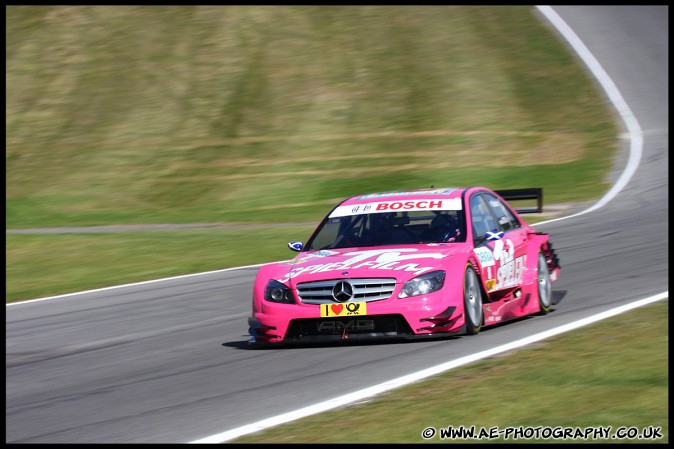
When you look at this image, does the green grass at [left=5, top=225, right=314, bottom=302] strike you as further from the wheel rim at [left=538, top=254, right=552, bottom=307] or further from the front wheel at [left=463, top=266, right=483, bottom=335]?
the front wheel at [left=463, top=266, right=483, bottom=335]

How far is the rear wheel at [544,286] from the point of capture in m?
11.3

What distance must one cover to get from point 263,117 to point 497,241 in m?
24.2

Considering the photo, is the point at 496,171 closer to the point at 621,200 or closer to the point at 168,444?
the point at 621,200

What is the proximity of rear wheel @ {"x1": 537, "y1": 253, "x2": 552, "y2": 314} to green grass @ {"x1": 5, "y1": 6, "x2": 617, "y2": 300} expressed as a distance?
328 inches

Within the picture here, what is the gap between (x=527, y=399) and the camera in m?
6.86

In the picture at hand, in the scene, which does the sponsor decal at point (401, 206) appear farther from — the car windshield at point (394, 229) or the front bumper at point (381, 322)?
the front bumper at point (381, 322)

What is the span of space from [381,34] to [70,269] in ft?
74.9

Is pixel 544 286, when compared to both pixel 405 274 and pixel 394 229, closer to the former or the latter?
pixel 394 229

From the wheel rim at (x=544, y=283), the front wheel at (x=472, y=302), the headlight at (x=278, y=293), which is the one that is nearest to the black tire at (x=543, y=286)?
the wheel rim at (x=544, y=283)

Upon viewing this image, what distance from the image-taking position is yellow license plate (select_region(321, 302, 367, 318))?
9516 mm

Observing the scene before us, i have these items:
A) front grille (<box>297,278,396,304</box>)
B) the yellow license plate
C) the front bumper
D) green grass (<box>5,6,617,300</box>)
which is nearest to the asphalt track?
the front bumper

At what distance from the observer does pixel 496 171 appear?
28391mm

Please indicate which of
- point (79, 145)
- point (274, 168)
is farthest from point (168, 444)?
point (79, 145)

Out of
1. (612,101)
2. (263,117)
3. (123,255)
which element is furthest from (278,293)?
(612,101)
